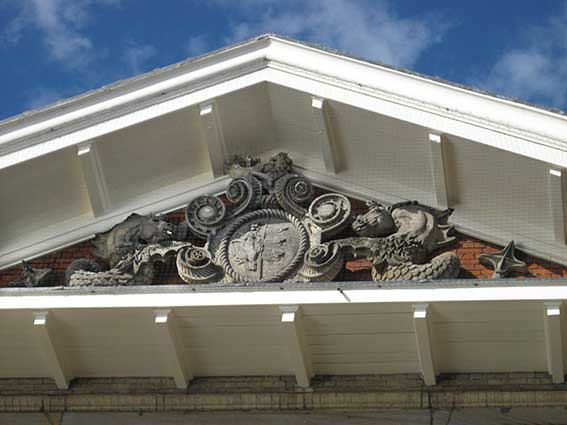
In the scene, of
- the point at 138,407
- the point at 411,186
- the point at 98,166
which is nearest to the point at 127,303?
the point at 138,407

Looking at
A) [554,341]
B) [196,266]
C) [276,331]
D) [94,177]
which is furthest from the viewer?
[94,177]

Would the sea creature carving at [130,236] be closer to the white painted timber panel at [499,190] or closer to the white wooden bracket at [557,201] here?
the white painted timber panel at [499,190]

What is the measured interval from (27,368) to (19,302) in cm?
Result: 78

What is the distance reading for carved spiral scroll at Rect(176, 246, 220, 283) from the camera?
45.2ft

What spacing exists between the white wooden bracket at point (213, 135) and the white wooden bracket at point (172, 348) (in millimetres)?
2448

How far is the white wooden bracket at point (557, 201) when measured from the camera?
1344 cm

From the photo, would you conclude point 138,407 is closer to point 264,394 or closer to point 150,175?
point 264,394

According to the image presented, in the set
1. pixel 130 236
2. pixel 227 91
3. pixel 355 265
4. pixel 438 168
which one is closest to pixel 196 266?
pixel 130 236

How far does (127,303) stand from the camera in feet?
43.7

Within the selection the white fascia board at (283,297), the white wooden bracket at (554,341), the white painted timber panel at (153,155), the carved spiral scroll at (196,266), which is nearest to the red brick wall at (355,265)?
the carved spiral scroll at (196,266)

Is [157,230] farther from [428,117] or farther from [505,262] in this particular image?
[505,262]

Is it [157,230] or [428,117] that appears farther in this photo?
[157,230]

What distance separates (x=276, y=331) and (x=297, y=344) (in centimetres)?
26

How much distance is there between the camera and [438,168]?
14.1 meters
